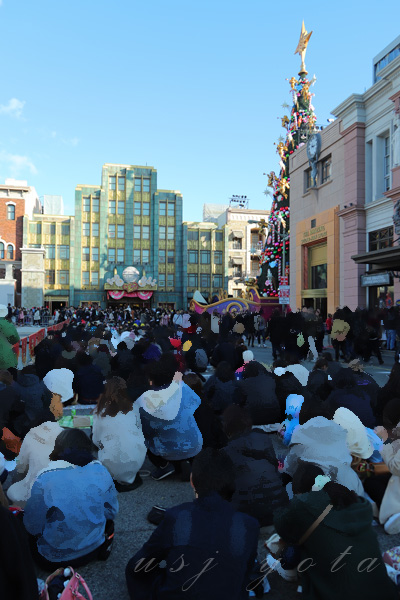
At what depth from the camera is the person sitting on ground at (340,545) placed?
2537 mm

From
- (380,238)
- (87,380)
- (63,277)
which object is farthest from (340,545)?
(63,277)

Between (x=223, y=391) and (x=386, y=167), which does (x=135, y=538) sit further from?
(x=386, y=167)

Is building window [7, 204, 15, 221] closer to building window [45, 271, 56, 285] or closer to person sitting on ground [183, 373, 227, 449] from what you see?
building window [45, 271, 56, 285]

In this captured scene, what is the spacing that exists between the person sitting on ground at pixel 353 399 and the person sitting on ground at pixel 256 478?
2.05 metres

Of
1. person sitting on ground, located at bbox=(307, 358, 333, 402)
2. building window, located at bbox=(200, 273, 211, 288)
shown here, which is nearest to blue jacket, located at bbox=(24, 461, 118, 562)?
person sitting on ground, located at bbox=(307, 358, 333, 402)

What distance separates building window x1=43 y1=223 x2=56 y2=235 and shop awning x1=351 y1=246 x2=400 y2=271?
44724 mm

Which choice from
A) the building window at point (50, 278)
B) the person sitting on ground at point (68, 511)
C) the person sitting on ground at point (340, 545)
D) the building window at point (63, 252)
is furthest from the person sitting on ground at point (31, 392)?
the building window at point (63, 252)

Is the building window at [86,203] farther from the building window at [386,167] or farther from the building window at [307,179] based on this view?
the building window at [386,167]

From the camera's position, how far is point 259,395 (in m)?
6.55

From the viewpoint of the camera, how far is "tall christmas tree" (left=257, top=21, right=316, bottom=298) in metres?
31.1

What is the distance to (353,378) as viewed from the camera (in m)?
6.11

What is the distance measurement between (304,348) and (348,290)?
941cm

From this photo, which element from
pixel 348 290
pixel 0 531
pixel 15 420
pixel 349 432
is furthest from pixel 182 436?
pixel 348 290

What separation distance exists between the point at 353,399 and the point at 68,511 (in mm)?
3866
